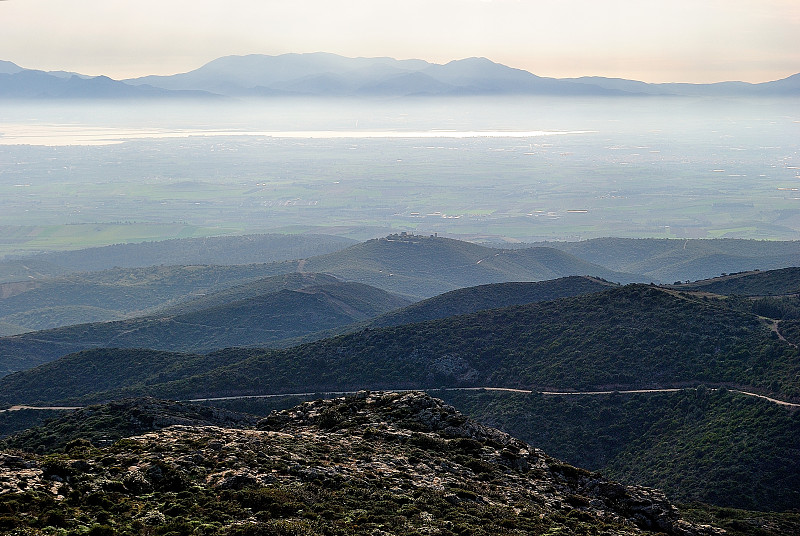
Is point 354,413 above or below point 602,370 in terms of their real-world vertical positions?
above

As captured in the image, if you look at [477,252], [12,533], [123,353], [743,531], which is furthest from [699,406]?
[477,252]

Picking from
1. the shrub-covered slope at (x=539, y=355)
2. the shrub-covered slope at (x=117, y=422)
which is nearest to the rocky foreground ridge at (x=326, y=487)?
the shrub-covered slope at (x=117, y=422)

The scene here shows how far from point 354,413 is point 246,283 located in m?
129

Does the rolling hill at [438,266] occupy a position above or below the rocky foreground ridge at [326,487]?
below

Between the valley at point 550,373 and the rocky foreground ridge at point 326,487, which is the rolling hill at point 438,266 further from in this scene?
the rocky foreground ridge at point 326,487

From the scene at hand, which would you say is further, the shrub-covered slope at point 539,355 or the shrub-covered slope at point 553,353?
the shrub-covered slope at point 539,355

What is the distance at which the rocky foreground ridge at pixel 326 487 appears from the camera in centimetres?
2338

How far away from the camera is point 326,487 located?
27969mm

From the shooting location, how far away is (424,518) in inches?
1011

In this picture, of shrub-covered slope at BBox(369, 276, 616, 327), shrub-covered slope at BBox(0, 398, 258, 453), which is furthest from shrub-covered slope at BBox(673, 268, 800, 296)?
shrub-covered slope at BBox(0, 398, 258, 453)

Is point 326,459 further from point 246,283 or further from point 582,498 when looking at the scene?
point 246,283

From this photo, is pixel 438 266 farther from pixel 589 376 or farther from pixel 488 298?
pixel 589 376

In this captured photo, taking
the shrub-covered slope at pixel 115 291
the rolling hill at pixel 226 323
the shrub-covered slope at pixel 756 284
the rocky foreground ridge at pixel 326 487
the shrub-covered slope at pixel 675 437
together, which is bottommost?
the shrub-covered slope at pixel 115 291

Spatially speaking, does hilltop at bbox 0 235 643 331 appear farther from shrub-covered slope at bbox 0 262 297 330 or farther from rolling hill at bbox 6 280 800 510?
rolling hill at bbox 6 280 800 510
